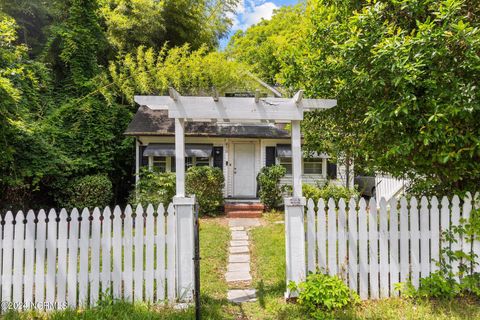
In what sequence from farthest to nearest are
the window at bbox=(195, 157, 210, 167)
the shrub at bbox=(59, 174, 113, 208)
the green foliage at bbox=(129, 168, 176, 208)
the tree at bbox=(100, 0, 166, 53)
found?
1. the tree at bbox=(100, 0, 166, 53)
2. the window at bbox=(195, 157, 210, 167)
3. the shrub at bbox=(59, 174, 113, 208)
4. the green foliage at bbox=(129, 168, 176, 208)

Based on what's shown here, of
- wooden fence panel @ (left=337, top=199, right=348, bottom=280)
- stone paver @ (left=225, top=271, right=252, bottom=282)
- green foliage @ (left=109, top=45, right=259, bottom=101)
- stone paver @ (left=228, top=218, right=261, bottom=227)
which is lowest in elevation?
stone paver @ (left=225, top=271, right=252, bottom=282)

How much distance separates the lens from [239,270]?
4.66 metres

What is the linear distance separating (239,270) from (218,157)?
5.97m

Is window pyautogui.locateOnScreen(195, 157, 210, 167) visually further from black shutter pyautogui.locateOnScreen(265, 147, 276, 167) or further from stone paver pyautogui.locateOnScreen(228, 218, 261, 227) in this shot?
stone paver pyautogui.locateOnScreen(228, 218, 261, 227)

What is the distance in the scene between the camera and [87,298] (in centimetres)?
328

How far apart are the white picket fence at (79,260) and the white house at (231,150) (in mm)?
6486

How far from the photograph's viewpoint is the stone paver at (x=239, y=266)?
470 centimetres

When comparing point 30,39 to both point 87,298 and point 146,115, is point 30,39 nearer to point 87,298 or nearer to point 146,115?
point 146,115

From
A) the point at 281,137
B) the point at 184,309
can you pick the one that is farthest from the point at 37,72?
the point at 184,309

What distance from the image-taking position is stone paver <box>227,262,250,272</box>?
470 cm

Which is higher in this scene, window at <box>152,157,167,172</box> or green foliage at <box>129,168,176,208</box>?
window at <box>152,157,167,172</box>

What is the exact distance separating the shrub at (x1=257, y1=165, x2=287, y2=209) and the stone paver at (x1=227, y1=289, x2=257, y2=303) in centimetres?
554

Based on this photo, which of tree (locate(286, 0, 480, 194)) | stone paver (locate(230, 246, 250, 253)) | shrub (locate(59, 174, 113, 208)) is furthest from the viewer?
shrub (locate(59, 174, 113, 208))

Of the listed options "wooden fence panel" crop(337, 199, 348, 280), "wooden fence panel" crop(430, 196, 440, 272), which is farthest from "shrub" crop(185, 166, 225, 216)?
"wooden fence panel" crop(430, 196, 440, 272)
